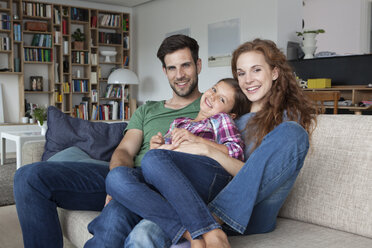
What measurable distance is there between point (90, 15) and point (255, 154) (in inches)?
237

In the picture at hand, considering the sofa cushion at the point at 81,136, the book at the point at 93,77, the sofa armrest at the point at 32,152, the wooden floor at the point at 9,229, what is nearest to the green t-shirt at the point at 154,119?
the sofa cushion at the point at 81,136

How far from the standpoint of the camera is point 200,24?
571cm

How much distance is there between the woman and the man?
0.28 m

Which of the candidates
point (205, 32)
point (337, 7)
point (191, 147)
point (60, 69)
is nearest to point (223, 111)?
point (191, 147)

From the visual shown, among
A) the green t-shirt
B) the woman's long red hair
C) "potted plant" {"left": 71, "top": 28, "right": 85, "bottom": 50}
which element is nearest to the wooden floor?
the green t-shirt

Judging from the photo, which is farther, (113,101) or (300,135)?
(113,101)

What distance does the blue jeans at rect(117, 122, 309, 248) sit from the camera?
3.89ft

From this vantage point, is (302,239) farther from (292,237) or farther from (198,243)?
(198,243)

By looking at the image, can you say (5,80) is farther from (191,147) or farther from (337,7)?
(337,7)

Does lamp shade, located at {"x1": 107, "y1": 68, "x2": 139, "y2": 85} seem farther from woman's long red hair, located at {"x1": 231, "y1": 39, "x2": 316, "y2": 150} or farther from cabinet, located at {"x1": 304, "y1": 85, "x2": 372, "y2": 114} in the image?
woman's long red hair, located at {"x1": 231, "y1": 39, "x2": 316, "y2": 150}

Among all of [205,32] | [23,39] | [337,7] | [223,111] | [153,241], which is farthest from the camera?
[337,7]

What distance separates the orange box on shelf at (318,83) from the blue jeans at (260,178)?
3478mm

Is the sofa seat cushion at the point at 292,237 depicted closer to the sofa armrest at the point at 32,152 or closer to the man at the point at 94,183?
the man at the point at 94,183

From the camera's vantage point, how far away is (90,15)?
656 centimetres
